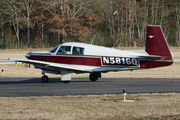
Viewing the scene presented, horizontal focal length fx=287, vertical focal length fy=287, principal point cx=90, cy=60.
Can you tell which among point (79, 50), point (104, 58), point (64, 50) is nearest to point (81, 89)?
point (104, 58)

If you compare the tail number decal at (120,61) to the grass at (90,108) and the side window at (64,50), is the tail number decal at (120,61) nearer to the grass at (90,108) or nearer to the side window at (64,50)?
the side window at (64,50)

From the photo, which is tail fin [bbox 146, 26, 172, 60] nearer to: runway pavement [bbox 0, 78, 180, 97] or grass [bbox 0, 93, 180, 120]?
runway pavement [bbox 0, 78, 180, 97]

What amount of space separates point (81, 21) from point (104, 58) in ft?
119

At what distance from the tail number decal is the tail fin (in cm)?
120

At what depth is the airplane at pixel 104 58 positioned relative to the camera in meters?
18.1

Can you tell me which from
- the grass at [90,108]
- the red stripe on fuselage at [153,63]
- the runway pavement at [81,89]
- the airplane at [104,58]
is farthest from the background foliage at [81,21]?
the grass at [90,108]

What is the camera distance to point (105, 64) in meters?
18.5

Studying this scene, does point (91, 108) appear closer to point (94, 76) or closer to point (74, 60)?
point (74, 60)

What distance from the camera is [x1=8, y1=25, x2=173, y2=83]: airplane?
1814 cm

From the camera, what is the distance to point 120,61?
18.4 meters

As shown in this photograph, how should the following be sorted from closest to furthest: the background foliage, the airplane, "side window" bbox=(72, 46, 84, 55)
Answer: the airplane < "side window" bbox=(72, 46, 84, 55) < the background foliage

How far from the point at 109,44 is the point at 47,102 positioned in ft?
123

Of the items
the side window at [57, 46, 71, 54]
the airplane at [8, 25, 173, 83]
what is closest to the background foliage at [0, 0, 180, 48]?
the side window at [57, 46, 71, 54]

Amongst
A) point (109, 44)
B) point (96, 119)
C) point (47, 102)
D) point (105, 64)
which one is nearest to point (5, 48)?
point (109, 44)
